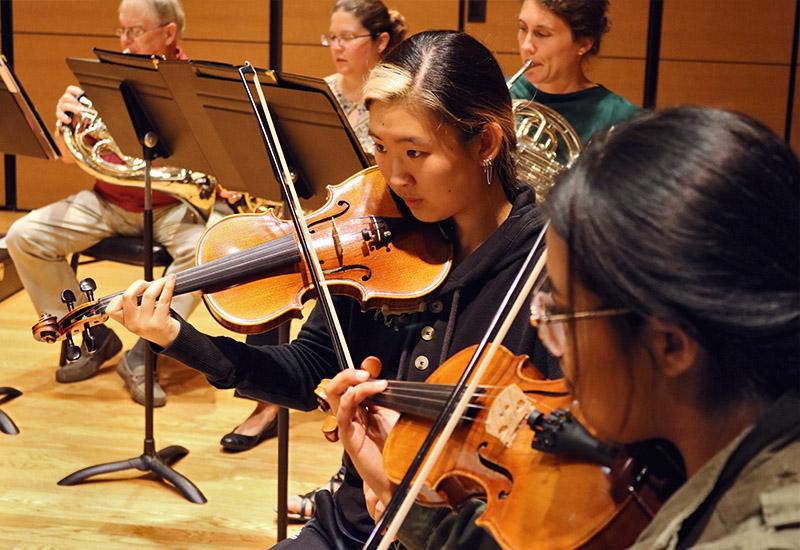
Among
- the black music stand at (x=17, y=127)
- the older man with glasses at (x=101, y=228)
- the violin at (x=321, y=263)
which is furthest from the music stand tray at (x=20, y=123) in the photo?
the violin at (x=321, y=263)

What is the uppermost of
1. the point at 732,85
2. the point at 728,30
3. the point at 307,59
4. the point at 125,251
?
the point at 728,30

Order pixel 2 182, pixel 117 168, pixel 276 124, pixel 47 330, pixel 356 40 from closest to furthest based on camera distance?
pixel 47 330
pixel 276 124
pixel 117 168
pixel 356 40
pixel 2 182

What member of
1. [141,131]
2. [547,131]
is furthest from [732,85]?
[141,131]

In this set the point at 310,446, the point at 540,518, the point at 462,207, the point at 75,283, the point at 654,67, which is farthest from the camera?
the point at 654,67

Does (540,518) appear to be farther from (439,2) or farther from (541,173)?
(439,2)

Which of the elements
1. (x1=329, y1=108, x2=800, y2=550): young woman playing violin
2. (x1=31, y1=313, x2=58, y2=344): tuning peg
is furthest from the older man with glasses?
(x1=329, y1=108, x2=800, y2=550): young woman playing violin

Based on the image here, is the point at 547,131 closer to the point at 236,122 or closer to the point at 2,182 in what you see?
the point at 236,122

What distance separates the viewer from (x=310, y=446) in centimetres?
290

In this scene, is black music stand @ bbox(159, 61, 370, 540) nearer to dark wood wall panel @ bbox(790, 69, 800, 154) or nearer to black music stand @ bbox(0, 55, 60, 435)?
black music stand @ bbox(0, 55, 60, 435)

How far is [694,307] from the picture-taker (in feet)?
2.52

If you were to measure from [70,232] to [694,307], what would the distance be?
2849mm

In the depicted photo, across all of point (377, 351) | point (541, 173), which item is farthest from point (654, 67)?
point (377, 351)

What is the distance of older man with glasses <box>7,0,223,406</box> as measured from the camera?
325 centimetres

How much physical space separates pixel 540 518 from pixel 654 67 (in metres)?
4.35
